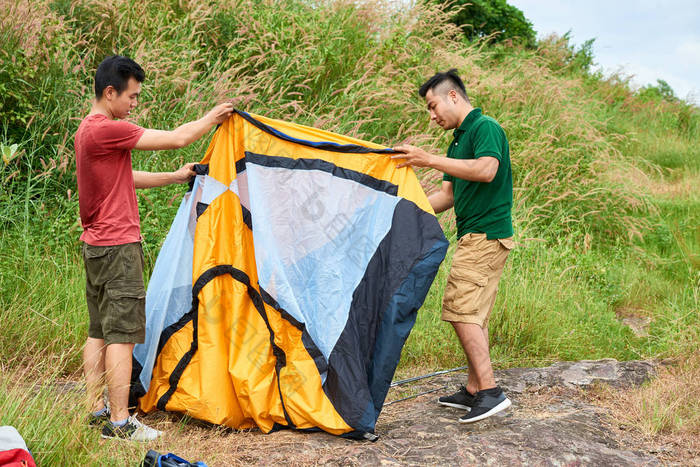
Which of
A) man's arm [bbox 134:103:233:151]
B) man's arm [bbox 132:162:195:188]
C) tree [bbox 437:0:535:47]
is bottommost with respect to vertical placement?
man's arm [bbox 132:162:195:188]

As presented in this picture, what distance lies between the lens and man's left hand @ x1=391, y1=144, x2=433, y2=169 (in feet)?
11.4

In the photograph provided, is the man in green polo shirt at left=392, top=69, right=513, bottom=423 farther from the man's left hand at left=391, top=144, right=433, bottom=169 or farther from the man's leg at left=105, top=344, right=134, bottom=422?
the man's leg at left=105, top=344, right=134, bottom=422

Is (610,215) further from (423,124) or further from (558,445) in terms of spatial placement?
(558,445)

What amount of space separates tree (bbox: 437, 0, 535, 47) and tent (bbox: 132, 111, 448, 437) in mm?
10424

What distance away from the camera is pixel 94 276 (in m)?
3.24

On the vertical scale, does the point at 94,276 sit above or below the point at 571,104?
below

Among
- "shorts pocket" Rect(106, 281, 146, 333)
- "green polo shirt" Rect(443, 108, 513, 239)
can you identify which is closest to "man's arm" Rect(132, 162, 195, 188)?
"shorts pocket" Rect(106, 281, 146, 333)

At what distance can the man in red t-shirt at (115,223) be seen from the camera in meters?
3.15

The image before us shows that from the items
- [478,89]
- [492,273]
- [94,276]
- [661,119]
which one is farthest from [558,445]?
[661,119]

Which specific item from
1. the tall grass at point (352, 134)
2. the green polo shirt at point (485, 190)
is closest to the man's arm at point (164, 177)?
the tall grass at point (352, 134)

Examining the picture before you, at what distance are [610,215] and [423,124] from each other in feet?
8.61

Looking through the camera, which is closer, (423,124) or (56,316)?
(56,316)

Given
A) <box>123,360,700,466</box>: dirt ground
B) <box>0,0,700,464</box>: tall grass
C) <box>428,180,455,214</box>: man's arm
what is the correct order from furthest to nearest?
<box>0,0,700,464</box>: tall grass → <box>428,180,455,214</box>: man's arm → <box>123,360,700,466</box>: dirt ground

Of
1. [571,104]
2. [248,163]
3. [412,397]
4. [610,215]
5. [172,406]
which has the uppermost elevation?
[571,104]
